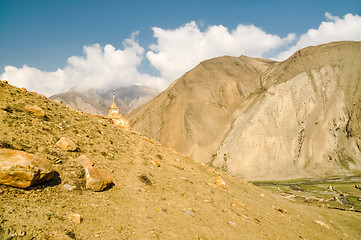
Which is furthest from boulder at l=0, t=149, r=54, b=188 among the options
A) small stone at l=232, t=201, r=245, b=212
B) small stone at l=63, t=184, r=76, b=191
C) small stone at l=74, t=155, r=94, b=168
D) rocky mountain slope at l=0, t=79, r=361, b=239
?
small stone at l=232, t=201, r=245, b=212

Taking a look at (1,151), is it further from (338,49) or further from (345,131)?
(338,49)

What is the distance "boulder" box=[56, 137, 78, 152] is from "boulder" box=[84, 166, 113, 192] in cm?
188

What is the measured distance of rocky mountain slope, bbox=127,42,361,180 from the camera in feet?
242

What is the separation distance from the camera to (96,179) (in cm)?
912

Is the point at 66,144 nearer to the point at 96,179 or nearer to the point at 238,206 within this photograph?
the point at 96,179

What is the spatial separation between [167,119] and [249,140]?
36.0 meters

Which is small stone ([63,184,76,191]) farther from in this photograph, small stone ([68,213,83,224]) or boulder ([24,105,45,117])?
boulder ([24,105,45,117])

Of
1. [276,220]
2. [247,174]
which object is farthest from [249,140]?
[276,220]

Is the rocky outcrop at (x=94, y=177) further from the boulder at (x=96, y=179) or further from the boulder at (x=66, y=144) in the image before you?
the boulder at (x=66, y=144)

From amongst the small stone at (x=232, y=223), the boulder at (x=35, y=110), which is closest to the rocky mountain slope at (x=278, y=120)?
the small stone at (x=232, y=223)

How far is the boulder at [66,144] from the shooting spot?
10.6 m

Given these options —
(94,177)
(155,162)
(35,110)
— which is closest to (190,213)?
(94,177)

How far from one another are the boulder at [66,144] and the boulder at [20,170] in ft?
8.82

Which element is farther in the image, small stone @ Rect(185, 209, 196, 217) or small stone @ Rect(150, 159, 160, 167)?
small stone @ Rect(150, 159, 160, 167)
